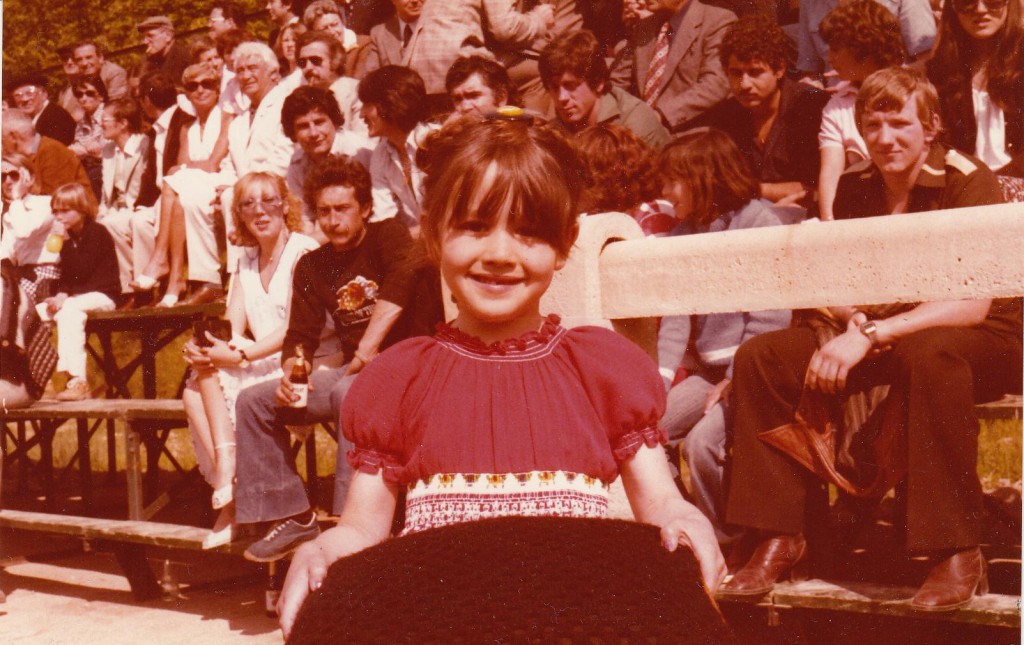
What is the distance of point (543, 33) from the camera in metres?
7.39

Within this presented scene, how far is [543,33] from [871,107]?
334cm

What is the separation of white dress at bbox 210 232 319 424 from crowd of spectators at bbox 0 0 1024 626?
1 cm

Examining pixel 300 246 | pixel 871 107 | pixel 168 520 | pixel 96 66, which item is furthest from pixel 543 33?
pixel 96 66

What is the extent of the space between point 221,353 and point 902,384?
3.46 meters

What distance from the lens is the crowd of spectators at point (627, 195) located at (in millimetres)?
3814

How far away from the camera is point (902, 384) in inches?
141

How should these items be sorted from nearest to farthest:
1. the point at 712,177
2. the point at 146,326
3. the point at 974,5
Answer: the point at 712,177, the point at 974,5, the point at 146,326

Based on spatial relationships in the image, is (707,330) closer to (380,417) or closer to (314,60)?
(380,417)

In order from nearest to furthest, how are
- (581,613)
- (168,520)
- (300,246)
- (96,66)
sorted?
1. (581,613)
2. (300,246)
3. (168,520)
4. (96,66)

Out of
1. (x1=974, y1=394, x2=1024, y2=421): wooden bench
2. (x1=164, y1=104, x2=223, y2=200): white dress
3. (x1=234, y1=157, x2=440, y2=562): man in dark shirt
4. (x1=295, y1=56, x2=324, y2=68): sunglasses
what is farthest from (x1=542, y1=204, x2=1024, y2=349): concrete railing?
(x1=164, y1=104, x2=223, y2=200): white dress

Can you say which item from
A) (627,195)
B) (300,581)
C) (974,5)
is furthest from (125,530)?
(300,581)

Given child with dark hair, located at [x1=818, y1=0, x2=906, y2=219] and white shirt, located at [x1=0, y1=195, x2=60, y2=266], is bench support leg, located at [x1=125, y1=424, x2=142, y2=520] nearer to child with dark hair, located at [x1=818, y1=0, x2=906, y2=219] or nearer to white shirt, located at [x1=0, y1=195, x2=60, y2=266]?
white shirt, located at [x1=0, y1=195, x2=60, y2=266]

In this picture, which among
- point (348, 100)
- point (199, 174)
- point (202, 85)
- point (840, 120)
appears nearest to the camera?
point (840, 120)

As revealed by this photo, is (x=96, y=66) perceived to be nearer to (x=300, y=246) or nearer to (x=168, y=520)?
(x=168, y=520)
